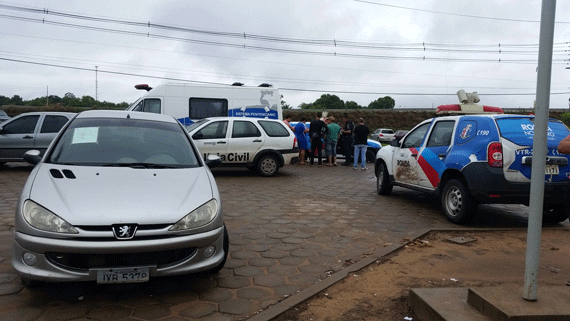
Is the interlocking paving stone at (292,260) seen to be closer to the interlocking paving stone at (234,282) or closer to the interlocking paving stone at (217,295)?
the interlocking paving stone at (234,282)

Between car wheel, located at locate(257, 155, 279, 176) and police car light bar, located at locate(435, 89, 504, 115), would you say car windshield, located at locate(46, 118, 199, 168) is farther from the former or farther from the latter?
car wheel, located at locate(257, 155, 279, 176)

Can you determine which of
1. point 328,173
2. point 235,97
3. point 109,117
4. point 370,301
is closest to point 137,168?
point 109,117

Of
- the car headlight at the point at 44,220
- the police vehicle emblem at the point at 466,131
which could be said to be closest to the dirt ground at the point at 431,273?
the police vehicle emblem at the point at 466,131

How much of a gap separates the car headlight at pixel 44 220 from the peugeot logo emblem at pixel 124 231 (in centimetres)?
29

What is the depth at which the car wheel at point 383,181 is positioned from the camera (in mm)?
9156

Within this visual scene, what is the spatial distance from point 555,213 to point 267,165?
6951mm

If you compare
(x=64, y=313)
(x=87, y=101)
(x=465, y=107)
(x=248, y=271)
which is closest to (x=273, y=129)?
(x=465, y=107)

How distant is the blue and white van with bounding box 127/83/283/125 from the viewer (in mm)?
14656

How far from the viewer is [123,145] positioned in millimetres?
4684

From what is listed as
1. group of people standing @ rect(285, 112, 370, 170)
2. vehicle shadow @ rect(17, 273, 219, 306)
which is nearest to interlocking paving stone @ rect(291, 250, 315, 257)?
vehicle shadow @ rect(17, 273, 219, 306)

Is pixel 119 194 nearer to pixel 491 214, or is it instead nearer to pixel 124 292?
pixel 124 292

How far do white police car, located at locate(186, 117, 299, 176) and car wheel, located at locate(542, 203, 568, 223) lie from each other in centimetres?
658

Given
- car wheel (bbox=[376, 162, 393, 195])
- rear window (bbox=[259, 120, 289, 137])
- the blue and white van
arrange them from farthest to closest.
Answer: the blue and white van < rear window (bbox=[259, 120, 289, 137]) < car wheel (bbox=[376, 162, 393, 195])

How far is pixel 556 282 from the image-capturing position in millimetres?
4266
